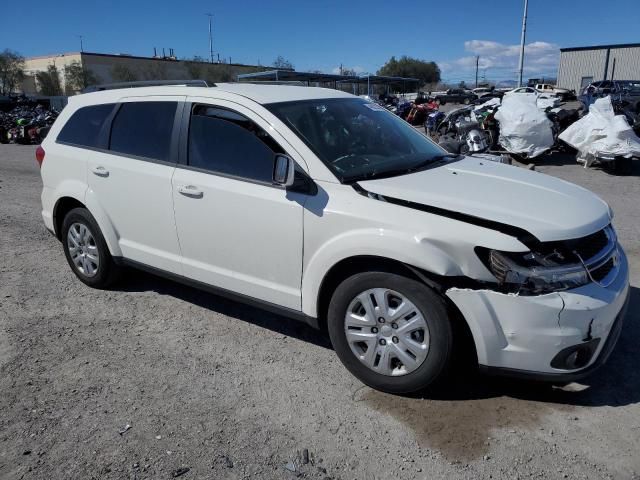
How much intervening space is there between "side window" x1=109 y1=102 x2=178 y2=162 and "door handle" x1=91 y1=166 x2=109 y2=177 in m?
0.19

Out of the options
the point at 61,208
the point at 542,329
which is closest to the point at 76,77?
the point at 61,208

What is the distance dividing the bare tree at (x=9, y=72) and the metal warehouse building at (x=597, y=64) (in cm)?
7701

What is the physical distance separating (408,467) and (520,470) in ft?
1.78

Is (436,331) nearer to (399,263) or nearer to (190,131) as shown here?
(399,263)

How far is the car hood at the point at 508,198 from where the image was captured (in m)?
2.82

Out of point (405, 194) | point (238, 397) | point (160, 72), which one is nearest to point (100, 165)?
point (238, 397)

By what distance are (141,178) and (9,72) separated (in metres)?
92.2

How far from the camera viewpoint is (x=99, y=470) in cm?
260

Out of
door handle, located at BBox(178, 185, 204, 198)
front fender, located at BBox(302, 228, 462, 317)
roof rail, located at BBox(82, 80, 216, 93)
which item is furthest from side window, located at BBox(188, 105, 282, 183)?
front fender, located at BBox(302, 228, 462, 317)

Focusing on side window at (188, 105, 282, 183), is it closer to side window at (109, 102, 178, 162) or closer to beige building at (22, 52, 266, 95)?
side window at (109, 102, 178, 162)

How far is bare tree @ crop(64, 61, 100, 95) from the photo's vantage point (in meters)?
70.9

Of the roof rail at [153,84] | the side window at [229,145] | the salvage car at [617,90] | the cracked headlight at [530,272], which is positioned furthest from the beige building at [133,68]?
the cracked headlight at [530,272]

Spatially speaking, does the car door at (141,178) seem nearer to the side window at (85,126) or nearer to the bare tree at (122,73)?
the side window at (85,126)

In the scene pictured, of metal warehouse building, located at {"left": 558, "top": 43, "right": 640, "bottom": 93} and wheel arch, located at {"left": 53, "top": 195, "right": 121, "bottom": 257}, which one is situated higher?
metal warehouse building, located at {"left": 558, "top": 43, "right": 640, "bottom": 93}
